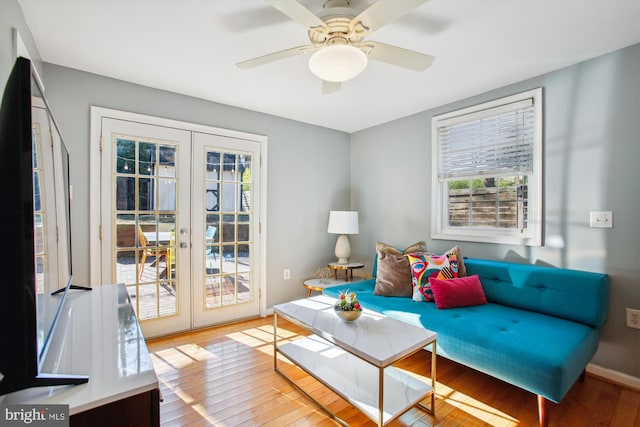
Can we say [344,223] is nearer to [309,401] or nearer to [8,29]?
[309,401]

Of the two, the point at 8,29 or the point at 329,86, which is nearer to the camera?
the point at 8,29

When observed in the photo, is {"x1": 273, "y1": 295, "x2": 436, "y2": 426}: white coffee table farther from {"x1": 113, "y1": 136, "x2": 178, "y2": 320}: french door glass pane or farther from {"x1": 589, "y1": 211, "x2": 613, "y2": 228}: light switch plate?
{"x1": 589, "y1": 211, "x2": 613, "y2": 228}: light switch plate

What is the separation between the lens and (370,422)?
1732 millimetres

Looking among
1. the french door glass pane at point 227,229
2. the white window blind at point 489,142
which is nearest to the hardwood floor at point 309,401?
the french door glass pane at point 227,229

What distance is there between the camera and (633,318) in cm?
207

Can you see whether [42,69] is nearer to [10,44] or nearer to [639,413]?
[10,44]

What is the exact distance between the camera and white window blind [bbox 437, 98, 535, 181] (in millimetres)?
2605

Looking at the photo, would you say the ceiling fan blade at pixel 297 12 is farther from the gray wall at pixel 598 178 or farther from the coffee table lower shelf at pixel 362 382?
the gray wall at pixel 598 178

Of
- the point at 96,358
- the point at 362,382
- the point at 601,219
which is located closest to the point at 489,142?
the point at 601,219

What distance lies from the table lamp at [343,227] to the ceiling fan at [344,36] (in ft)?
6.60

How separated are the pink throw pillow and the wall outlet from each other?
0.87 metres

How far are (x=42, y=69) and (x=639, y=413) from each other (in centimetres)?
462

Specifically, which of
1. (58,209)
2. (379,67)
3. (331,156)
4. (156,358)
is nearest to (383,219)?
(331,156)

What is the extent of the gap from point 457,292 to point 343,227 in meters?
1.52
